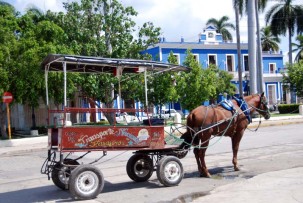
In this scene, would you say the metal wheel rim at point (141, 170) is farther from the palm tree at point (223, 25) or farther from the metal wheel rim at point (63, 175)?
the palm tree at point (223, 25)

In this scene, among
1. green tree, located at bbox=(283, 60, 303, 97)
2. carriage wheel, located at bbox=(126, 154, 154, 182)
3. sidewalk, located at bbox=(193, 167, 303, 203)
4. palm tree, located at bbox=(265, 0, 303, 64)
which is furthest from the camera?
palm tree, located at bbox=(265, 0, 303, 64)

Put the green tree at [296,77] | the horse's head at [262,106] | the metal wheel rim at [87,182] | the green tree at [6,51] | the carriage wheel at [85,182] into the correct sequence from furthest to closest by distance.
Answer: the green tree at [296,77] → the green tree at [6,51] → the horse's head at [262,106] → the metal wheel rim at [87,182] → the carriage wheel at [85,182]

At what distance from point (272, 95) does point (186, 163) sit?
163ft

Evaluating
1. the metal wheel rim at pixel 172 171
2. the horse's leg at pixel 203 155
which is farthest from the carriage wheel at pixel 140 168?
the horse's leg at pixel 203 155

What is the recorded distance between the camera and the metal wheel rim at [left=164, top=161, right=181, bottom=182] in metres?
9.55

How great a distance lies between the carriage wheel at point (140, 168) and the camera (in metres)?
10.4

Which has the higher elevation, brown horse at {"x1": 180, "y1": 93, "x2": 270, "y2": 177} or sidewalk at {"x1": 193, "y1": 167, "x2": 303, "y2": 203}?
brown horse at {"x1": 180, "y1": 93, "x2": 270, "y2": 177}

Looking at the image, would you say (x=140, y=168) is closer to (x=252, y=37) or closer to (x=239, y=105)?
(x=239, y=105)

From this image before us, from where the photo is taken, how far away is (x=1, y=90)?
25.9m

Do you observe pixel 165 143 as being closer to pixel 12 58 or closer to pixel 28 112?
pixel 12 58

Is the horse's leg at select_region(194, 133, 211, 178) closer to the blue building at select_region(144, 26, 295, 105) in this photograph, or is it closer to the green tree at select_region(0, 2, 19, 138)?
the green tree at select_region(0, 2, 19, 138)

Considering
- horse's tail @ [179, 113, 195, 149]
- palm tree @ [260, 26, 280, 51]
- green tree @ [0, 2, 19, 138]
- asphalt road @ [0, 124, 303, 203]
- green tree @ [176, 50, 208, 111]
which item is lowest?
asphalt road @ [0, 124, 303, 203]

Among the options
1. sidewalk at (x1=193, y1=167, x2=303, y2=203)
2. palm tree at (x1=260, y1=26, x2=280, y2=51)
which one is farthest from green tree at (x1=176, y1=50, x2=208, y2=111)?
palm tree at (x1=260, y1=26, x2=280, y2=51)

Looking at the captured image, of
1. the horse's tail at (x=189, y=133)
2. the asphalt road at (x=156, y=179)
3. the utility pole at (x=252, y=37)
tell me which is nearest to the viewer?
the asphalt road at (x=156, y=179)
